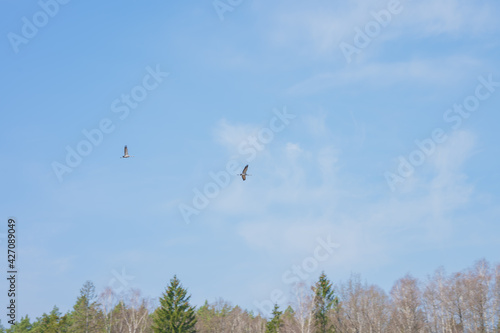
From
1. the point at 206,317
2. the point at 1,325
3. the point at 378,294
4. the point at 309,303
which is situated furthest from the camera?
the point at 206,317

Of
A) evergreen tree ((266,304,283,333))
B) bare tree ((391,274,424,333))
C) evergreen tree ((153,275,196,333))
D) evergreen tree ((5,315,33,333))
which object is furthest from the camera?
evergreen tree ((5,315,33,333))

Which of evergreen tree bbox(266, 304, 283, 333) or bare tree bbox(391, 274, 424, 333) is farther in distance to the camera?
evergreen tree bbox(266, 304, 283, 333)

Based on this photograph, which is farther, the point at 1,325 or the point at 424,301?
the point at 1,325

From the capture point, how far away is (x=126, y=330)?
69312 mm

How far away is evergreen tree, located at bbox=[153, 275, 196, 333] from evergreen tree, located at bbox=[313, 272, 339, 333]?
1616cm

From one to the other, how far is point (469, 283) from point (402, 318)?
9.45 meters

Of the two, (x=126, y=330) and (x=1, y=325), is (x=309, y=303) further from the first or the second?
(x=1, y=325)

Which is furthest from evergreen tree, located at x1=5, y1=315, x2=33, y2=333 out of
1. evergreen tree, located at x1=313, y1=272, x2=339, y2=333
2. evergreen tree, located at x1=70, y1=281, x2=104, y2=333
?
evergreen tree, located at x1=313, y1=272, x2=339, y2=333

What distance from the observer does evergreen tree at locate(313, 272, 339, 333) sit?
63625 mm

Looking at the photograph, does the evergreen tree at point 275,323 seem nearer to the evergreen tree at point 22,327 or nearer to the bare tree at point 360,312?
the bare tree at point 360,312

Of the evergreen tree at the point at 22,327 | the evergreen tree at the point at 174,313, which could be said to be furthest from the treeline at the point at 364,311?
the evergreen tree at the point at 22,327

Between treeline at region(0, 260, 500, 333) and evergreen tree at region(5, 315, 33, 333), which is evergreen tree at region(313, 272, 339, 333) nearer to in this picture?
treeline at region(0, 260, 500, 333)

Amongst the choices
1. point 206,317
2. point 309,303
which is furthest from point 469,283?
point 206,317

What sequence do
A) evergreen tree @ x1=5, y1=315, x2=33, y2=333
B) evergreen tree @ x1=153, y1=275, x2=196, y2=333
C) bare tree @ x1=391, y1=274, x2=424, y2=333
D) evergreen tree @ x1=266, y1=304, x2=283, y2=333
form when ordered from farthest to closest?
1. evergreen tree @ x1=5, y1=315, x2=33, y2=333
2. evergreen tree @ x1=266, y1=304, x2=283, y2=333
3. bare tree @ x1=391, y1=274, x2=424, y2=333
4. evergreen tree @ x1=153, y1=275, x2=196, y2=333
